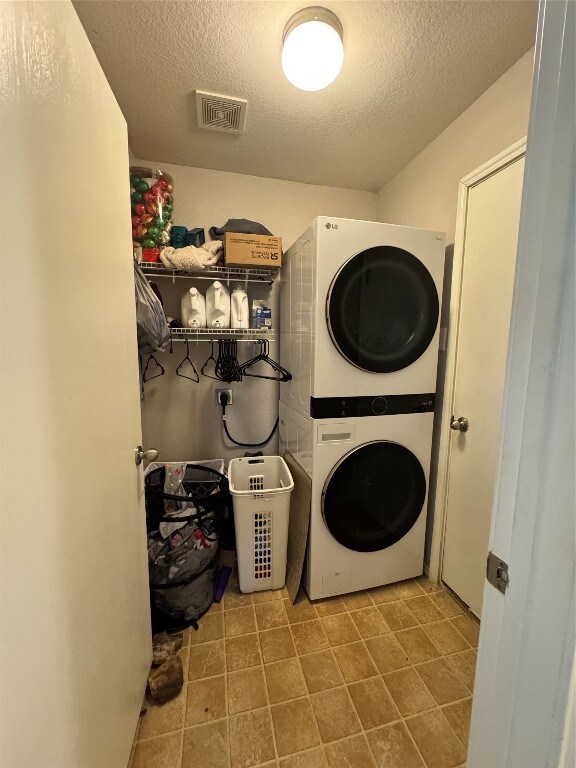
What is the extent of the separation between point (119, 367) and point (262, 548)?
127cm

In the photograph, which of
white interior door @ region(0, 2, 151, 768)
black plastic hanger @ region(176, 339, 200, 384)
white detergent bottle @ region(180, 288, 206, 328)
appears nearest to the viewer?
white interior door @ region(0, 2, 151, 768)

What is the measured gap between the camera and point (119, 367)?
94 cm

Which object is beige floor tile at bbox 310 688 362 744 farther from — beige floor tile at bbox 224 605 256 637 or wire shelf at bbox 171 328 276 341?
wire shelf at bbox 171 328 276 341

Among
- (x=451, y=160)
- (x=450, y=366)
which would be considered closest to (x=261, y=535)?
(x=450, y=366)

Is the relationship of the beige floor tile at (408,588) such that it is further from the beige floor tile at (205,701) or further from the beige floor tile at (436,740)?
the beige floor tile at (205,701)

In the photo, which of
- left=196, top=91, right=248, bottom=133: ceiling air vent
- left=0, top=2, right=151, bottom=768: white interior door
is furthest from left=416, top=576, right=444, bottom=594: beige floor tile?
left=196, top=91, right=248, bottom=133: ceiling air vent

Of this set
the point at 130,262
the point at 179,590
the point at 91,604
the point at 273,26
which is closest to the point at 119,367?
the point at 130,262

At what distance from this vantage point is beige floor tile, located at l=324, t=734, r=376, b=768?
3.41ft

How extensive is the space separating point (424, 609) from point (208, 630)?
3.61 feet

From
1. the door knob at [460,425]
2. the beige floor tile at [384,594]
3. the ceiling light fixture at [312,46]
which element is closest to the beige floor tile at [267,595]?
the beige floor tile at [384,594]

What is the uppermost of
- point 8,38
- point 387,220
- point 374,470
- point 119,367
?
point 387,220

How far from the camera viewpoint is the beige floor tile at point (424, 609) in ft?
5.24

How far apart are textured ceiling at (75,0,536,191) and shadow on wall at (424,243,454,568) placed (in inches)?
28.0

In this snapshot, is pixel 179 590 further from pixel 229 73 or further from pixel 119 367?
pixel 229 73
